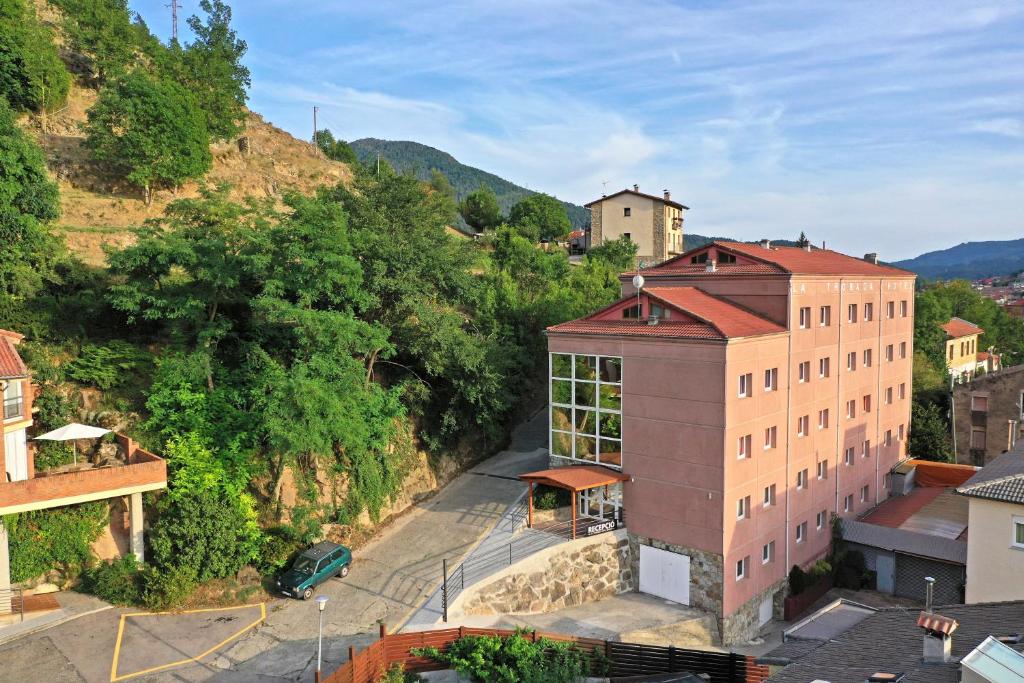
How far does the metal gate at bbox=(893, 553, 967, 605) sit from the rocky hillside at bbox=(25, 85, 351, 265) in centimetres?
3176

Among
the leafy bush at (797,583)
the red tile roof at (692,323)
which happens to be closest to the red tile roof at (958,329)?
the leafy bush at (797,583)

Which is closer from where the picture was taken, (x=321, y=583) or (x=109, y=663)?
(x=109, y=663)

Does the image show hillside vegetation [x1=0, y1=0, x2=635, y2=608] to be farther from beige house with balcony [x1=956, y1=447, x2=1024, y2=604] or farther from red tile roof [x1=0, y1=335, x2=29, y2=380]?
beige house with balcony [x1=956, y1=447, x2=1024, y2=604]

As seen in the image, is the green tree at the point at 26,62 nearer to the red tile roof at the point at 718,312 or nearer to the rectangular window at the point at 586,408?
the rectangular window at the point at 586,408

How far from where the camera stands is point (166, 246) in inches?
920

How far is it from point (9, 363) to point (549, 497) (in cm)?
1783

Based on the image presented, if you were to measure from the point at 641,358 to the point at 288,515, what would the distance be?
43.8 feet

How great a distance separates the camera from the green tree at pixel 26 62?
3906cm

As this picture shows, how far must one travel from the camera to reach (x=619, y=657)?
18500 millimetres

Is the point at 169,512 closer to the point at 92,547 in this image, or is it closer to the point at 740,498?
the point at 92,547

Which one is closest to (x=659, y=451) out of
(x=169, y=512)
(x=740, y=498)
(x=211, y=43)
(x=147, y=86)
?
(x=740, y=498)

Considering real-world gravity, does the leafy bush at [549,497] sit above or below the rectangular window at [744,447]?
below

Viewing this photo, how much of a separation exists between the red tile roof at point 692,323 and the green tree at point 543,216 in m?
40.2

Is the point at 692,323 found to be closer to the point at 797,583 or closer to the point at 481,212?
the point at 797,583
